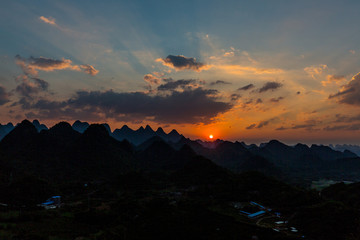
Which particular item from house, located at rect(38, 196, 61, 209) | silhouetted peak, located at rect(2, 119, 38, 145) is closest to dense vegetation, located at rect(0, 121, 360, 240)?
house, located at rect(38, 196, 61, 209)

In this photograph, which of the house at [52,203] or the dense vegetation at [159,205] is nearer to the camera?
the dense vegetation at [159,205]

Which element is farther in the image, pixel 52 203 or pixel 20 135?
pixel 20 135

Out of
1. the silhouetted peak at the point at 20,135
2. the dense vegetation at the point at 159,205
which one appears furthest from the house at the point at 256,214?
the silhouetted peak at the point at 20,135

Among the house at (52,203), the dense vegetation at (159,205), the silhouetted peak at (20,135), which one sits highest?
the silhouetted peak at (20,135)

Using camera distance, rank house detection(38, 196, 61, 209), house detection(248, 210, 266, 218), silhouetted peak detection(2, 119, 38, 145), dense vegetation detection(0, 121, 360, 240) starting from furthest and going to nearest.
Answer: silhouetted peak detection(2, 119, 38, 145) < house detection(38, 196, 61, 209) < house detection(248, 210, 266, 218) < dense vegetation detection(0, 121, 360, 240)

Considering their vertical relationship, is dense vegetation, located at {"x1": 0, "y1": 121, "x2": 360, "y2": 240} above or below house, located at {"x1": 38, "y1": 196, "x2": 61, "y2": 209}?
above

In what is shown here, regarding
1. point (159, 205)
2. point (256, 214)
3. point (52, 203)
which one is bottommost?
point (52, 203)

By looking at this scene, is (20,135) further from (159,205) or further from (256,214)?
(256,214)

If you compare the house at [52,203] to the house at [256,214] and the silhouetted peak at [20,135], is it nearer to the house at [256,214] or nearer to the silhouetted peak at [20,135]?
the house at [256,214]

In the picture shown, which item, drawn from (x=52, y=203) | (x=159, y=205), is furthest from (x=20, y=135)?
(x=159, y=205)

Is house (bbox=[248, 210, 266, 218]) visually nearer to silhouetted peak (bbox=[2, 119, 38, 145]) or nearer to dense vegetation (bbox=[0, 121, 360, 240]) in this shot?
dense vegetation (bbox=[0, 121, 360, 240])

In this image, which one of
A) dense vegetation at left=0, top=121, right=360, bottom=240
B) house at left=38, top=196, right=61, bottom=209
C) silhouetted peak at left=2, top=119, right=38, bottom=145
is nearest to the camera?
dense vegetation at left=0, top=121, right=360, bottom=240

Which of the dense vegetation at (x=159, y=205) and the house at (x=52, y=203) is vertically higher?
the dense vegetation at (x=159, y=205)
